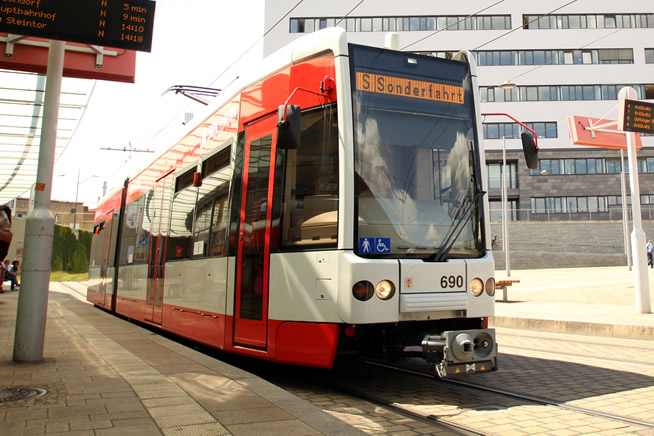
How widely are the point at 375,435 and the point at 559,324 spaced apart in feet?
27.4

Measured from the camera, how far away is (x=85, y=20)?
21.5 feet

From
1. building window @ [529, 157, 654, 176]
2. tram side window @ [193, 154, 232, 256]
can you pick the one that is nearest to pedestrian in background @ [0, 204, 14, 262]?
tram side window @ [193, 154, 232, 256]

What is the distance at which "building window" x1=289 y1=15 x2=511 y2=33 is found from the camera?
4978 cm

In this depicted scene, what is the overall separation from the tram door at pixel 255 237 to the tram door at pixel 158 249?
10.5ft

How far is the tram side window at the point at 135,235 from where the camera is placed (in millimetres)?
10948

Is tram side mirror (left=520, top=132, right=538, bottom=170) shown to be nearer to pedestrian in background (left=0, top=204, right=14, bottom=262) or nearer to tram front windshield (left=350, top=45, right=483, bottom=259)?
tram front windshield (left=350, top=45, right=483, bottom=259)

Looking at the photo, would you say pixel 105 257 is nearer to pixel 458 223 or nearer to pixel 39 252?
pixel 39 252

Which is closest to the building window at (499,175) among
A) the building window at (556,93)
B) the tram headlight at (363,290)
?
the building window at (556,93)

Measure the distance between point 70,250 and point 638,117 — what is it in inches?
1927

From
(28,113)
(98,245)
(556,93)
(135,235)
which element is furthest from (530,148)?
(556,93)

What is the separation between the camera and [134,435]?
11.8ft

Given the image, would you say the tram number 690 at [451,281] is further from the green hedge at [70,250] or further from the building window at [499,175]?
the green hedge at [70,250]

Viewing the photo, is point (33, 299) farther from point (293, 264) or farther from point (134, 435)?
point (134, 435)

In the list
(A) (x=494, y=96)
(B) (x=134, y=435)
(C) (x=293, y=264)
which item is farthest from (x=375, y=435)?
(A) (x=494, y=96)
